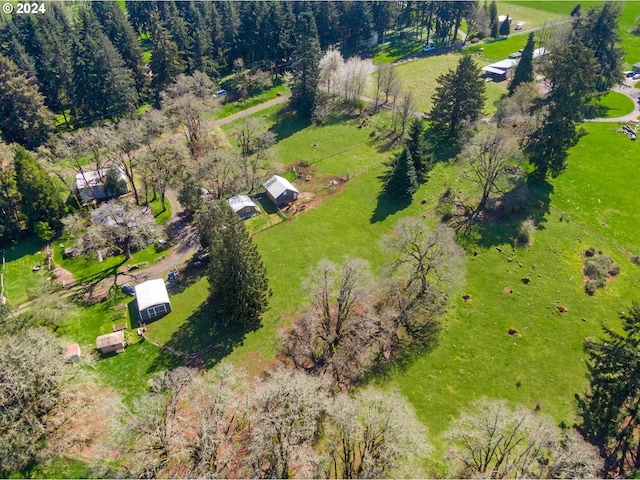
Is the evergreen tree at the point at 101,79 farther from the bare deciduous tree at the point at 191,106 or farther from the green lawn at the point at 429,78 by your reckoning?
the green lawn at the point at 429,78

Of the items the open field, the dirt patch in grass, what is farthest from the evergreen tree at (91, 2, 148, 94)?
the open field

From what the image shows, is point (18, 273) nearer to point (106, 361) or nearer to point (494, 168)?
point (106, 361)

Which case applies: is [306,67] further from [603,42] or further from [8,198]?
[603,42]

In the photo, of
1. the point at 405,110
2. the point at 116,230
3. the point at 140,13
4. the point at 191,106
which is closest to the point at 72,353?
the point at 116,230

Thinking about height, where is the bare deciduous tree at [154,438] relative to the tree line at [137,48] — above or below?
below

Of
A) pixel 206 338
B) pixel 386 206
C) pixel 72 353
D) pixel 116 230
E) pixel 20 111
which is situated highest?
pixel 20 111

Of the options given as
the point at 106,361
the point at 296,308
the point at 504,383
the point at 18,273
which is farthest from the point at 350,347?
the point at 18,273

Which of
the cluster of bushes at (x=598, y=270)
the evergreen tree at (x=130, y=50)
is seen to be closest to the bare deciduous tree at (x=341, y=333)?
the cluster of bushes at (x=598, y=270)
